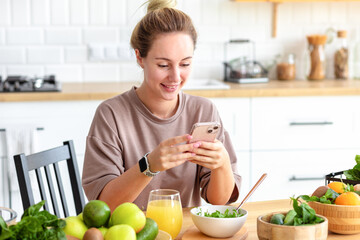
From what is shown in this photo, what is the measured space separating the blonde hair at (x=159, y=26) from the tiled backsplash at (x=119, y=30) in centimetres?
154

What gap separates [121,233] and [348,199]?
584mm

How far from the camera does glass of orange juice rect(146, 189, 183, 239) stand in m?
1.43

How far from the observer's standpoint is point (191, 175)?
79.0 inches

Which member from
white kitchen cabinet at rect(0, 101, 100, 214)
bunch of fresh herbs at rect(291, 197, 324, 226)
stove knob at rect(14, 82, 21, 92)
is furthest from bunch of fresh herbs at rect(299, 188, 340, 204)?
stove knob at rect(14, 82, 21, 92)

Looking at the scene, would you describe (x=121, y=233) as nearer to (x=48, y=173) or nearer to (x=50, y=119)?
(x=48, y=173)

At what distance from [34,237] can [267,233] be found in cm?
53

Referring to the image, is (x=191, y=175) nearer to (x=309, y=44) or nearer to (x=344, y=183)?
(x=344, y=183)

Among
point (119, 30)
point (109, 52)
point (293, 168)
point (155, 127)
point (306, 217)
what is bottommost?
point (293, 168)

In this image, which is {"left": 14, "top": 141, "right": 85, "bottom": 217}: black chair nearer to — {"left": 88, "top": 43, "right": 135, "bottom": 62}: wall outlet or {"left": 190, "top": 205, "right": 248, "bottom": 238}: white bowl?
{"left": 190, "top": 205, "right": 248, "bottom": 238}: white bowl

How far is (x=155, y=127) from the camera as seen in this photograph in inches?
79.1

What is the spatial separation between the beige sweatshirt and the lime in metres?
0.63

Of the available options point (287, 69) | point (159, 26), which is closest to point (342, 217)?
point (159, 26)

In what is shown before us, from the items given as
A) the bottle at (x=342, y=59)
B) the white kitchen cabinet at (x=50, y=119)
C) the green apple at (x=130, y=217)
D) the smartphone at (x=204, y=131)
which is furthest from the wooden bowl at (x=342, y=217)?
the bottle at (x=342, y=59)

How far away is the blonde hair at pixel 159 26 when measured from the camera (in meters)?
1.93
